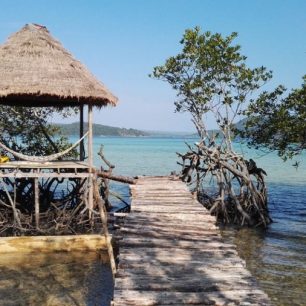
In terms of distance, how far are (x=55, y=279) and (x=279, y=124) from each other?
8.16 meters

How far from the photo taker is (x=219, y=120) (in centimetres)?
1678

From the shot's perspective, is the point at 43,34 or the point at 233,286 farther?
the point at 43,34

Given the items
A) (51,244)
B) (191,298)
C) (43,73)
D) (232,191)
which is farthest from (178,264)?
(232,191)

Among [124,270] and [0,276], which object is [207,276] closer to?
[124,270]

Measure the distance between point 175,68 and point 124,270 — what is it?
1165 cm

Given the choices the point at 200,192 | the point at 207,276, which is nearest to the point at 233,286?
the point at 207,276

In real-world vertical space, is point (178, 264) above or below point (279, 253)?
above

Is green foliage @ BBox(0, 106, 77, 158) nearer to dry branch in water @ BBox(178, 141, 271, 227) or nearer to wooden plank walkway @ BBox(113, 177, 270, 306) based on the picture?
dry branch in water @ BBox(178, 141, 271, 227)

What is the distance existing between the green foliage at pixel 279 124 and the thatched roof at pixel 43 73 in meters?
5.05

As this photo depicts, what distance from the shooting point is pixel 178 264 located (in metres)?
6.43

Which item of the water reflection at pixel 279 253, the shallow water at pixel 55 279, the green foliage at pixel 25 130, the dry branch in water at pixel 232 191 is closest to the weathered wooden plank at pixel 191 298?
the shallow water at pixel 55 279

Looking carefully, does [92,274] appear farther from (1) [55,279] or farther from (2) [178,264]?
(2) [178,264]

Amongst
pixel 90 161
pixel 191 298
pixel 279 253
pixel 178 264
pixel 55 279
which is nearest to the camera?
pixel 191 298

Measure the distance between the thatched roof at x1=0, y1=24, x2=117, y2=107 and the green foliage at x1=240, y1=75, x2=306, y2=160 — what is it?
16.6ft
